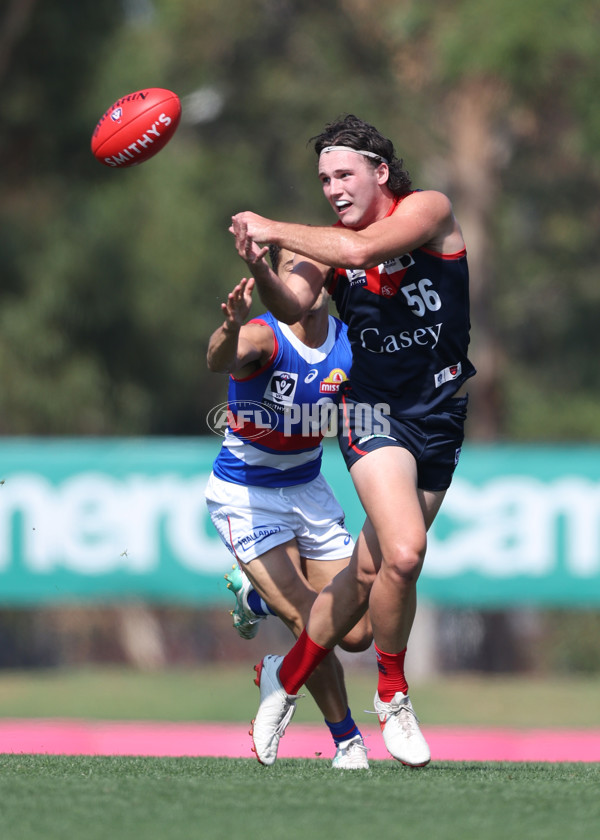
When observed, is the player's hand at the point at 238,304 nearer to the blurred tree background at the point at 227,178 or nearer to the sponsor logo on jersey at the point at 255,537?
the sponsor logo on jersey at the point at 255,537

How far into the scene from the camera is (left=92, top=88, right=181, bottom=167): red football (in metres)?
5.61

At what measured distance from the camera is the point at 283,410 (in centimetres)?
557

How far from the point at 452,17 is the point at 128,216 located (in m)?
5.25

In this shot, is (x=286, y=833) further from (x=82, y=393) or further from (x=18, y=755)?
(x=82, y=393)

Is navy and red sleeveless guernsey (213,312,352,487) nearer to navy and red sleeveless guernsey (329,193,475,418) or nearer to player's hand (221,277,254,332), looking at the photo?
navy and red sleeveless guernsey (329,193,475,418)

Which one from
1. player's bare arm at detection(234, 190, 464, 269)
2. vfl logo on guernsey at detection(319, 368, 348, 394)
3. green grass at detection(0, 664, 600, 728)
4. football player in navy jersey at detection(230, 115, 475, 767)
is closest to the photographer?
player's bare arm at detection(234, 190, 464, 269)

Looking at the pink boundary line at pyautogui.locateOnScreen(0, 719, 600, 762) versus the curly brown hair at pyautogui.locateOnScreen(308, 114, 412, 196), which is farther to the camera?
the pink boundary line at pyautogui.locateOnScreen(0, 719, 600, 762)

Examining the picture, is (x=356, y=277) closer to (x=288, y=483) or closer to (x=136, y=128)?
(x=288, y=483)

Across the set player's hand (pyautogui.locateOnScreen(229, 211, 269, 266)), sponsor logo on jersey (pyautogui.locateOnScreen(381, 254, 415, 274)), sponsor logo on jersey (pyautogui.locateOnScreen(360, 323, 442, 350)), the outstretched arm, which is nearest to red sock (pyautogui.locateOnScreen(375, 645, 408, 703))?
sponsor logo on jersey (pyautogui.locateOnScreen(360, 323, 442, 350))

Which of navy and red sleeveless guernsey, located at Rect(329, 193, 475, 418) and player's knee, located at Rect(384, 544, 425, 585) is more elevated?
navy and red sleeveless guernsey, located at Rect(329, 193, 475, 418)

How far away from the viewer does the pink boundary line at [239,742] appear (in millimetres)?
8430

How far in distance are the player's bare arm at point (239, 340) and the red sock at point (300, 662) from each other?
1.12 m

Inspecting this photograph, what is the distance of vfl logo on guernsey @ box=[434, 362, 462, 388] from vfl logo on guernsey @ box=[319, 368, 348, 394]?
557 mm

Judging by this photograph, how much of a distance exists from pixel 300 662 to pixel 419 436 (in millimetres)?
1065
